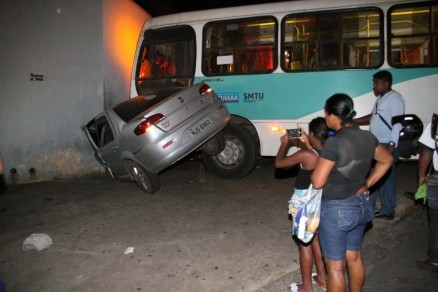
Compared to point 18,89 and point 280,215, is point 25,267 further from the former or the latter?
point 18,89

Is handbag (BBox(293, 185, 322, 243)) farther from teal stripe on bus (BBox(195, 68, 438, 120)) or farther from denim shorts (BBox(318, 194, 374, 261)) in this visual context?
teal stripe on bus (BBox(195, 68, 438, 120))

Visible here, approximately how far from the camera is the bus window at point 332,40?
5.96m

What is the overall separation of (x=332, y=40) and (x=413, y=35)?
1.26m

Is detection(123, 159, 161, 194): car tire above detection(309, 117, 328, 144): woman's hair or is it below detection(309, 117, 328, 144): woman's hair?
below

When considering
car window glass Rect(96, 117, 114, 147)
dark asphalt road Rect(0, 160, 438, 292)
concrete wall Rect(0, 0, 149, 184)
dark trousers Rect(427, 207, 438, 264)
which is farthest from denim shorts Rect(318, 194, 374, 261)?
concrete wall Rect(0, 0, 149, 184)

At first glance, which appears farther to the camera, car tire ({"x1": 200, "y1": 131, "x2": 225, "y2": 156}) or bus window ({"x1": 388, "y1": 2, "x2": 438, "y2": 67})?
car tire ({"x1": 200, "y1": 131, "x2": 225, "y2": 156})

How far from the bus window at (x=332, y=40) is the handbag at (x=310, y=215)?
4.14 metres

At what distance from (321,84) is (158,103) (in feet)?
9.26

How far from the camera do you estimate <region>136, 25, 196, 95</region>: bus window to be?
6.97 metres

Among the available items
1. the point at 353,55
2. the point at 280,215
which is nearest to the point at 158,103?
the point at 280,215

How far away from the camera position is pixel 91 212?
554 centimetres

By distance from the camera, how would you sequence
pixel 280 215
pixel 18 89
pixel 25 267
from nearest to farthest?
1. pixel 25 267
2. pixel 280 215
3. pixel 18 89

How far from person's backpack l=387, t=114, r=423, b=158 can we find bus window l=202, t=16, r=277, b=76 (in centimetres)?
264

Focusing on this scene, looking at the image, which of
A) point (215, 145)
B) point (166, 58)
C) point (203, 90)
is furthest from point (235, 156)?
point (166, 58)
